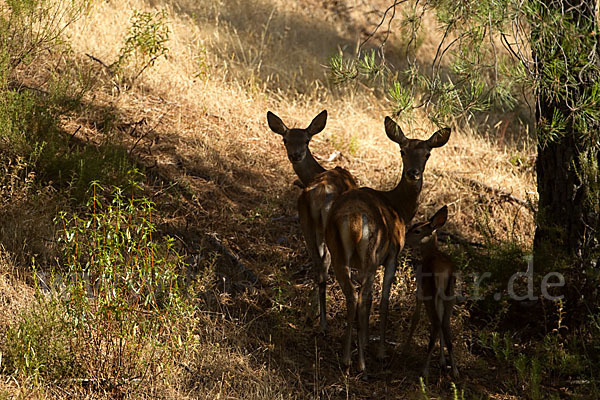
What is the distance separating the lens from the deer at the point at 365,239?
6.12 m

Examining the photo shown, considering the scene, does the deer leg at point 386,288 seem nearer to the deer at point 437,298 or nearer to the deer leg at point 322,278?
the deer at point 437,298

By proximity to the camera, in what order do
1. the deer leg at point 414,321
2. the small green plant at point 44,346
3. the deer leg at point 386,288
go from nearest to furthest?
1. the small green plant at point 44,346
2. the deer leg at point 414,321
3. the deer leg at point 386,288

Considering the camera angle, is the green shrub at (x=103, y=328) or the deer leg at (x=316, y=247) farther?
the deer leg at (x=316, y=247)

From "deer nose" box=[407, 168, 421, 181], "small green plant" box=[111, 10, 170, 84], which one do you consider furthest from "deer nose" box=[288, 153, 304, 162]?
"small green plant" box=[111, 10, 170, 84]

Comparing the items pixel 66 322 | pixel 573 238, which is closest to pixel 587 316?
pixel 573 238

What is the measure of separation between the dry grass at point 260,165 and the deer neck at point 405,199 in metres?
0.56

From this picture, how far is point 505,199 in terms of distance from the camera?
30.5ft

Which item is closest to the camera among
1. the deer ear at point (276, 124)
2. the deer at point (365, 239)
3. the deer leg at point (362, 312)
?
the deer at point (365, 239)

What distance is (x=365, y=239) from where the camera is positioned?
6.12 meters

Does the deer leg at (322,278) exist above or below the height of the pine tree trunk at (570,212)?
below

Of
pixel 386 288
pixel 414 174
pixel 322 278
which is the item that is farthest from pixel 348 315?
pixel 414 174

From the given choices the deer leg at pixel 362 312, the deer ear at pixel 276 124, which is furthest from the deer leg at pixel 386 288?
the deer ear at pixel 276 124

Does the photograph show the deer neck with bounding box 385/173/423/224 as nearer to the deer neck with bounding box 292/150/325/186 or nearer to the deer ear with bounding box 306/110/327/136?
the deer neck with bounding box 292/150/325/186

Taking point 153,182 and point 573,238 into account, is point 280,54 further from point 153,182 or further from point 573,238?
point 573,238
